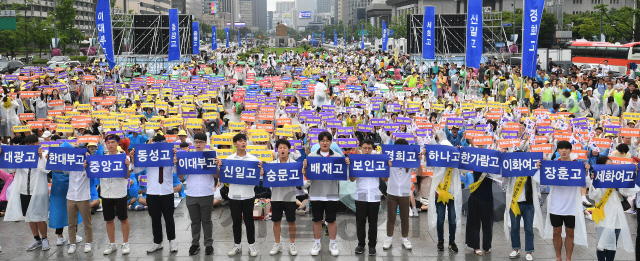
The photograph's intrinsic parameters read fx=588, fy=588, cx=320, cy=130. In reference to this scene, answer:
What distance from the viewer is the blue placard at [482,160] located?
8.04 m

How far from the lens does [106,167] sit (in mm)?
8219

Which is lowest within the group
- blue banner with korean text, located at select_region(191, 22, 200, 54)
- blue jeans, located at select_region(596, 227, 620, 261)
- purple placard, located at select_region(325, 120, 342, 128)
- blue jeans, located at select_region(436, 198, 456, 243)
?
blue jeans, located at select_region(596, 227, 620, 261)

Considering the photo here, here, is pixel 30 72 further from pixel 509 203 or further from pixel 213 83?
pixel 509 203

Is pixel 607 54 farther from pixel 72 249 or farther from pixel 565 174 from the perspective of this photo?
pixel 72 249

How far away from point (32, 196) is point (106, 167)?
4.47 feet

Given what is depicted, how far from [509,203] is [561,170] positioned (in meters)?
0.88

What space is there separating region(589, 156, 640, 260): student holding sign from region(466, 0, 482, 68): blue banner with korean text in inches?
545

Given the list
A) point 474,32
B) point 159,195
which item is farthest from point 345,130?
point 474,32

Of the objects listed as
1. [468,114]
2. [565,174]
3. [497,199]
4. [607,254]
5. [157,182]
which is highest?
[468,114]

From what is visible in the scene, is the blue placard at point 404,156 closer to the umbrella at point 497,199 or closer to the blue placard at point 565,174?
the blue placard at point 565,174

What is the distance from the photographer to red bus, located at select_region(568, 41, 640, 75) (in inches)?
1575

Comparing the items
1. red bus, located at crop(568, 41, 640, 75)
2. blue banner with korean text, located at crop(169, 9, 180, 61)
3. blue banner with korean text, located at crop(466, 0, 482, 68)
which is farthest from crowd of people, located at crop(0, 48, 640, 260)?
red bus, located at crop(568, 41, 640, 75)

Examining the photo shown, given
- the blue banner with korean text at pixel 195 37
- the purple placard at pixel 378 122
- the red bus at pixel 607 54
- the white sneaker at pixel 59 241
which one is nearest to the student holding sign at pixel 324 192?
the white sneaker at pixel 59 241

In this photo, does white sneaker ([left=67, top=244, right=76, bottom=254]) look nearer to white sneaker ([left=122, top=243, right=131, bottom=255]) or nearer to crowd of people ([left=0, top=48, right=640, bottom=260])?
crowd of people ([left=0, top=48, right=640, bottom=260])
